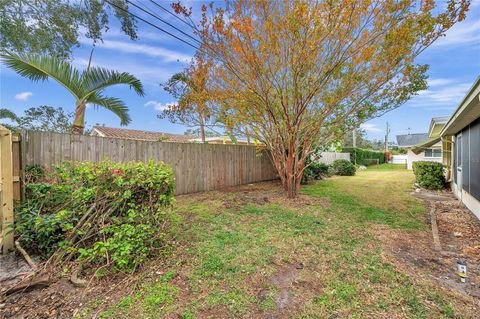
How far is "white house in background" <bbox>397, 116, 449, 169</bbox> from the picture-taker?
392 inches

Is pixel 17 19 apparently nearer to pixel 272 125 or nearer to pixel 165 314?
pixel 272 125

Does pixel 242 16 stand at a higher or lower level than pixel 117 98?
higher

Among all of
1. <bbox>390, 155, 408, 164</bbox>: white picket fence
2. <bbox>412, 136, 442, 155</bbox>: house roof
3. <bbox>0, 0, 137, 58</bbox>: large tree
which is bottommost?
<bbox>390, 155, 408, 164</bbox>: white picket fence

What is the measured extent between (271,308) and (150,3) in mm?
6865

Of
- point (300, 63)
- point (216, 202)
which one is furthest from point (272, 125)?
point (216, 202)

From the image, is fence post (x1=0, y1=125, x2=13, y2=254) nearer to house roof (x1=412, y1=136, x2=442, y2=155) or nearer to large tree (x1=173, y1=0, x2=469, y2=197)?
large tree (x1=173, y1=0, x2=469, y2=197)

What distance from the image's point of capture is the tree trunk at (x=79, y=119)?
566cm

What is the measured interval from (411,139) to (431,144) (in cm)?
2482

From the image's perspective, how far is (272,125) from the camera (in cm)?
643

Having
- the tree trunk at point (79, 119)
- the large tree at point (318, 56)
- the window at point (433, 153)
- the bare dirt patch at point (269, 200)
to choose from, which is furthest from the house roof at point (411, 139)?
the tree trunk at point (79, 119)

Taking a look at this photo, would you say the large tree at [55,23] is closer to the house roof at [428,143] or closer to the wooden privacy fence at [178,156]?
the wooden privacy fence at [178,156]

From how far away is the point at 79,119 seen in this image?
19.0 feet

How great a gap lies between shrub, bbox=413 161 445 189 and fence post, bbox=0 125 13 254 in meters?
12.1

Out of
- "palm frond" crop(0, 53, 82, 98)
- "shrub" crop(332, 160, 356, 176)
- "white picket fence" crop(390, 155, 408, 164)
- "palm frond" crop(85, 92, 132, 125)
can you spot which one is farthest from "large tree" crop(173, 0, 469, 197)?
"white picket fence" crop(390, 155, 408, 164)
